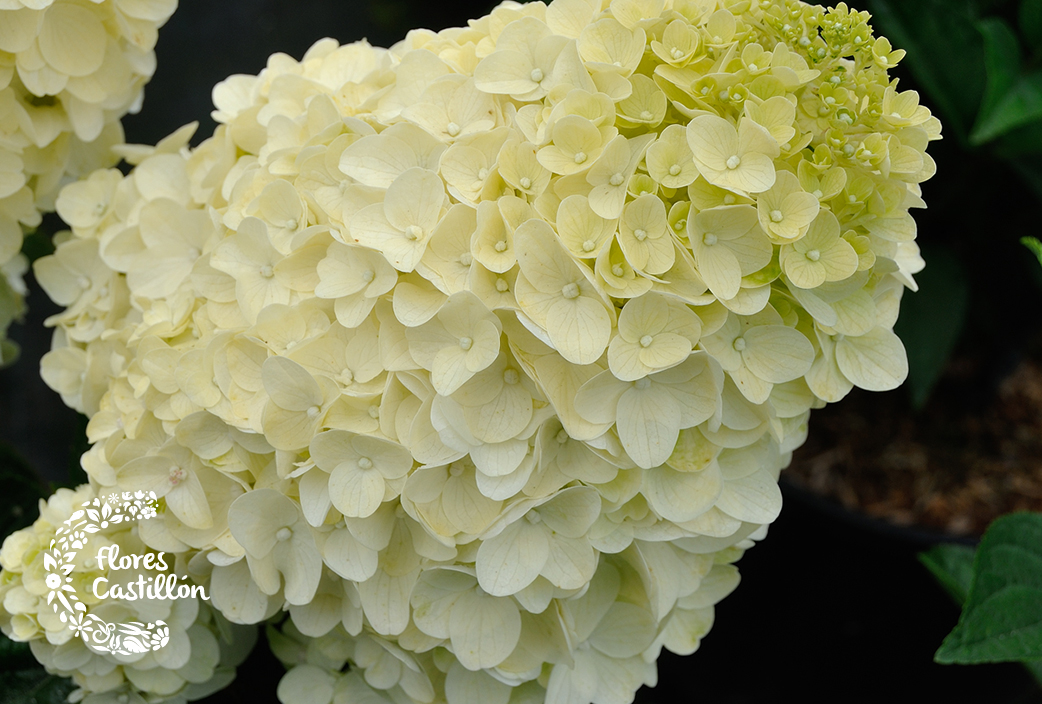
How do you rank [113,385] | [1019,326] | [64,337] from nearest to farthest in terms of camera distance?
[113,385]
[64,337]
[1019,326]

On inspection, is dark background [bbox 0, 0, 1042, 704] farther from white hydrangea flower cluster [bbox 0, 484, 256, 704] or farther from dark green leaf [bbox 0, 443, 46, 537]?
white hydrangea flower cluster [bbox 0, 484, 256, 704]

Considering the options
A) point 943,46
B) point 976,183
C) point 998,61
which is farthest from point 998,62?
point 976,183

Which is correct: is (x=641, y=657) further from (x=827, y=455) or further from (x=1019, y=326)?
(x=1019, y=326)

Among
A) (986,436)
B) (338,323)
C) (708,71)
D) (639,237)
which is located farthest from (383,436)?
(986,436)

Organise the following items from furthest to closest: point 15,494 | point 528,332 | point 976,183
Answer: point 976,183 < point 15,494 < point 528,332

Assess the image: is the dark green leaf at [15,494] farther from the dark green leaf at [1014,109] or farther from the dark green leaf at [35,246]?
the dark green leaf at [1014,109]

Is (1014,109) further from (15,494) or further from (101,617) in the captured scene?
(15,494)

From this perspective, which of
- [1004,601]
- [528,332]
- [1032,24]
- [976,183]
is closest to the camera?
[528,332]
